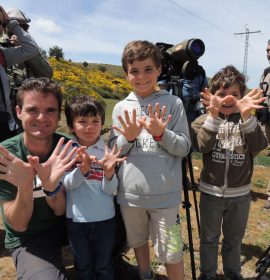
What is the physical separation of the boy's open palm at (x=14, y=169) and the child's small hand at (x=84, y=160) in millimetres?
344

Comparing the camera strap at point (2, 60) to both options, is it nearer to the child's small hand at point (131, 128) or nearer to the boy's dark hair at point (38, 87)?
the boy's dark hair at point (38, 87)

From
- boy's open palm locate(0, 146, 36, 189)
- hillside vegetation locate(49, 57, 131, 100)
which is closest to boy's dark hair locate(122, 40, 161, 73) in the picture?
boy's open palm locate(0, 146, 36, 189)

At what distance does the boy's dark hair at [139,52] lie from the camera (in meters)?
2.24

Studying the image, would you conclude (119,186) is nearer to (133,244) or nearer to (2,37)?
(133,244)

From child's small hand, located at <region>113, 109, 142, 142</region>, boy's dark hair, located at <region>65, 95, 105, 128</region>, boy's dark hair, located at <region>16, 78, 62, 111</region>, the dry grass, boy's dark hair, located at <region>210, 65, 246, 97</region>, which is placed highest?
boy's dark hair, located at <region>210, 65, 246, 97</region>

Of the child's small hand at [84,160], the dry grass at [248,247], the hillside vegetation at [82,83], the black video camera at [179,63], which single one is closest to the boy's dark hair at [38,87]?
the child's small hand at [84,160]

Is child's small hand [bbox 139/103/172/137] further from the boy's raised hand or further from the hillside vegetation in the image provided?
the hillside vegetation

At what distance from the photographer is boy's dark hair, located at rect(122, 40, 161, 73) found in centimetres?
224

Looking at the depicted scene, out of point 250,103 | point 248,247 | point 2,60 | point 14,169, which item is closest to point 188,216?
point 250,103

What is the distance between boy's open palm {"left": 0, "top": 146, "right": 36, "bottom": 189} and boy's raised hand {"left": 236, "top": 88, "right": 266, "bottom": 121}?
1.43 metres

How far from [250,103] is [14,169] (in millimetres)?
1564

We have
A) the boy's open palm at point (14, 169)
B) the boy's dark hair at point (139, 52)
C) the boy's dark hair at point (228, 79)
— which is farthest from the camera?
the boy's dark hair at point (228, 79)

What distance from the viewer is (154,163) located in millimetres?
2266

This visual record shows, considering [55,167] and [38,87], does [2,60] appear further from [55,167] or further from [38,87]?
[55,167]
